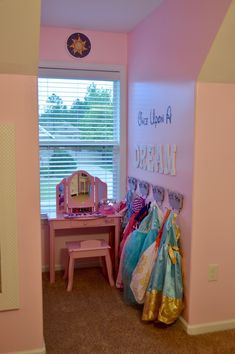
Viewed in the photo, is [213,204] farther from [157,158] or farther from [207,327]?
[207,327]

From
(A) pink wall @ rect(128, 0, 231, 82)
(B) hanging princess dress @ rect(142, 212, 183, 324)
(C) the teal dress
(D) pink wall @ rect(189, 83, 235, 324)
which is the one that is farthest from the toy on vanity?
(D) pink wall @ rect(189, 83, 235, 324)

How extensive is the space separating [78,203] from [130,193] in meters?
0.52

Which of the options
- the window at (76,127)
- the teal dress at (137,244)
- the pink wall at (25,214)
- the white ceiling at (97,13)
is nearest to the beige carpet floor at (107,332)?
the teal dress at (137,244)

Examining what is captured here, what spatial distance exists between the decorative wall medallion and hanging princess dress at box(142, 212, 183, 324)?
1.93 metres

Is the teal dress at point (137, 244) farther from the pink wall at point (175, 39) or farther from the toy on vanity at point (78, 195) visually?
the pink wall at point (175, 39)

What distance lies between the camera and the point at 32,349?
2.19 meters

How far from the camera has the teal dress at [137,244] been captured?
2812 mm

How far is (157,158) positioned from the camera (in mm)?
2979

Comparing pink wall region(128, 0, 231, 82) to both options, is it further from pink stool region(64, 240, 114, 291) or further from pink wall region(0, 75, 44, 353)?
pink stool region(64, 240, 114, 291)

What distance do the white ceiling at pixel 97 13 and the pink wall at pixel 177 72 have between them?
0.12 metres

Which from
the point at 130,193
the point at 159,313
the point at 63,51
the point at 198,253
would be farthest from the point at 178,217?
the point at 63,51

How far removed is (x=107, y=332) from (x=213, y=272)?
867 mm

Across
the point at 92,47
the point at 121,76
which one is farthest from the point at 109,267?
the point at 92,47

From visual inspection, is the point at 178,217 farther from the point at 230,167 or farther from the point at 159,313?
the point at 159,313
